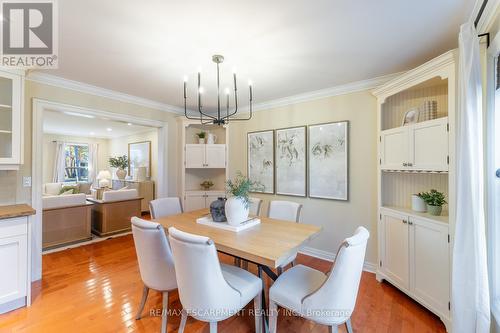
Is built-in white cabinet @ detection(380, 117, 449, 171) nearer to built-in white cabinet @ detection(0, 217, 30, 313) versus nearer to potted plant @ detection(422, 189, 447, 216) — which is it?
potted plant @ detection(422, 189, 447, 216)

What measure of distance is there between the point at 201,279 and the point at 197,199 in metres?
2.72

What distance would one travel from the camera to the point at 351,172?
2939 mm

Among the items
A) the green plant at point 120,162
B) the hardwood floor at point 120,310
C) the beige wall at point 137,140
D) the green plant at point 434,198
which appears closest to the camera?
the hardwood floor at point 120,310

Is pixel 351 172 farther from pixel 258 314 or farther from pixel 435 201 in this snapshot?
pixel 258 314

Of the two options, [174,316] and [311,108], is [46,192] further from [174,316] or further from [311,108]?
[311,108]

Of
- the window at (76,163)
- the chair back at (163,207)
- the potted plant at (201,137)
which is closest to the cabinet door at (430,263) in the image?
the chair back at (163,207)

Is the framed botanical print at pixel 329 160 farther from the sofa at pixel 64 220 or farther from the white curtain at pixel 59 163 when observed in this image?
the white curtain at pixel 59 163

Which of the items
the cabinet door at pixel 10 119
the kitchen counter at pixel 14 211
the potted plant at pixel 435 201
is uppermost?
the cabinet door at pixel 10 119

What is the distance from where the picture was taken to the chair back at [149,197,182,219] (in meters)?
2.63

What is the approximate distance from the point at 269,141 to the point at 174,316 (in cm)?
268

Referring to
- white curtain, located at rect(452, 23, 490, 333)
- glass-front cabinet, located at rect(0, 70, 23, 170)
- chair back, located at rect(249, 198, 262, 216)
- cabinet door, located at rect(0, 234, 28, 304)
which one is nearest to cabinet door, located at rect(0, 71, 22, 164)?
glass-front cabinet, located at rect(0, 70, 23, 170)

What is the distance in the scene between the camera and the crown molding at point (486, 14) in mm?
1370

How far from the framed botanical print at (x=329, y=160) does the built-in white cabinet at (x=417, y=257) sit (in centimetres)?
67

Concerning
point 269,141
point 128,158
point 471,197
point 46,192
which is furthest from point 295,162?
point 46,192
